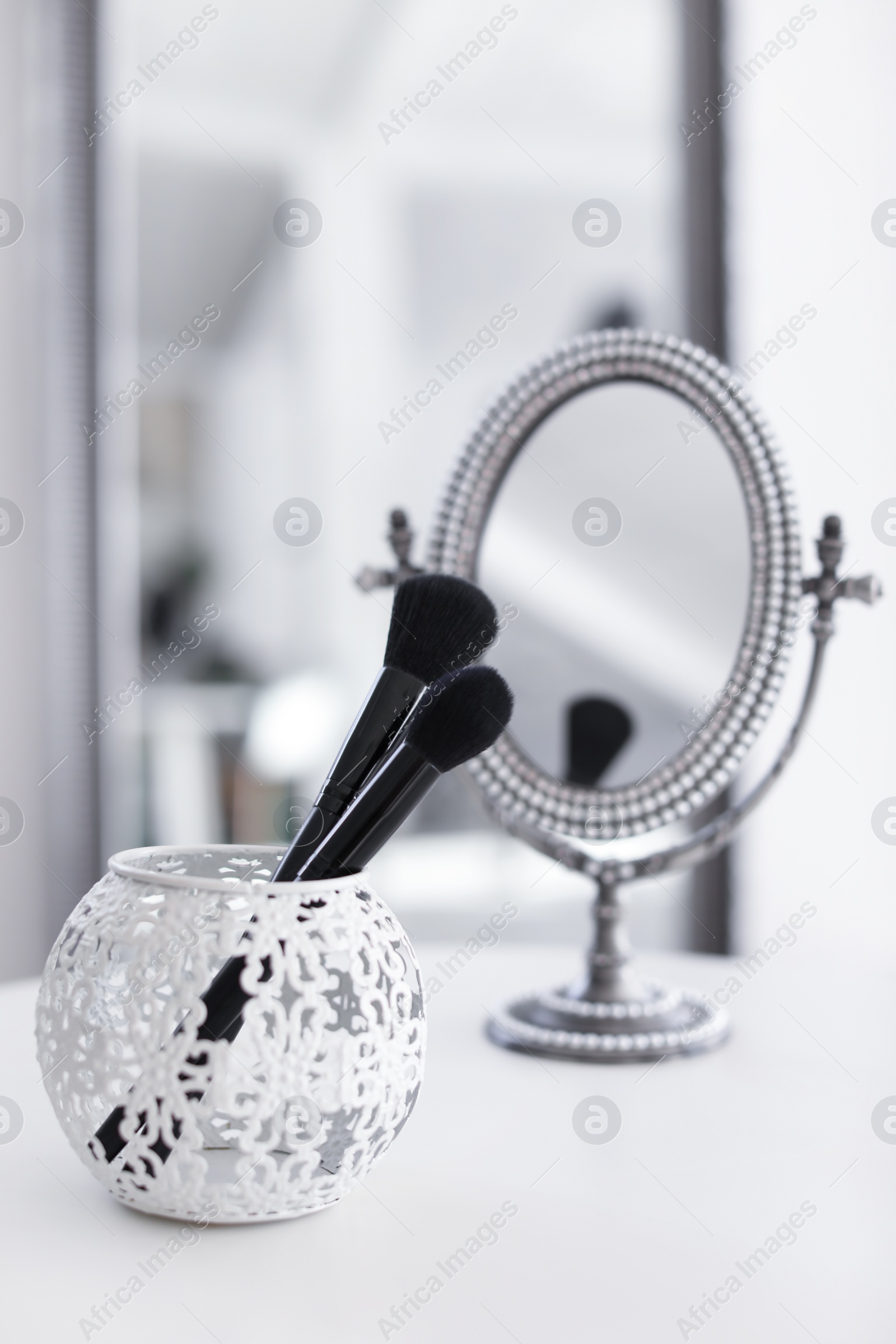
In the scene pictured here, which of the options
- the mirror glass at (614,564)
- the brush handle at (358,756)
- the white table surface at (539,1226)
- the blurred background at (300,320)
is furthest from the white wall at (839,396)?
the brush handle at (358,756)

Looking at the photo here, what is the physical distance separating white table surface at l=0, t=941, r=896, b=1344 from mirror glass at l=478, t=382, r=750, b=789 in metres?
0.16

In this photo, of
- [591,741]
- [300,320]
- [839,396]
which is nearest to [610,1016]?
[591,741]

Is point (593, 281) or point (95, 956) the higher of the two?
point (593, 281)

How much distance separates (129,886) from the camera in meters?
0.36

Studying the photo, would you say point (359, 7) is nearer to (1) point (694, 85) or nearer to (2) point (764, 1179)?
(1) point (694, 85)

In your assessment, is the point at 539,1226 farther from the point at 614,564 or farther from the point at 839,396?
the point at 839,396

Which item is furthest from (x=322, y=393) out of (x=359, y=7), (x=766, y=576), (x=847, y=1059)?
(x=847, y=1059)

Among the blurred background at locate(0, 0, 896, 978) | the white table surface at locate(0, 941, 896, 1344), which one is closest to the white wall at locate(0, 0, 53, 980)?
the blurred background at locate(0, 0, 896, 978)

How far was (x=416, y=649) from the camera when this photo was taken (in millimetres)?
411

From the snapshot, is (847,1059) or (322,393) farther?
(322,393)

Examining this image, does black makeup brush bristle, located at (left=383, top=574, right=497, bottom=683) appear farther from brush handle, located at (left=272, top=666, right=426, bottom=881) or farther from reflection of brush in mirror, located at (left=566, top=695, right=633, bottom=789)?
reflection of brush in mirror, located at (left=566, top=695, right=633, bottom=789)

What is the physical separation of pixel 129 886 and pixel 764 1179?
0.25 meters

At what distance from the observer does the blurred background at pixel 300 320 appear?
1212 millimetres

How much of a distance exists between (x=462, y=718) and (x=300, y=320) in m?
1.09
